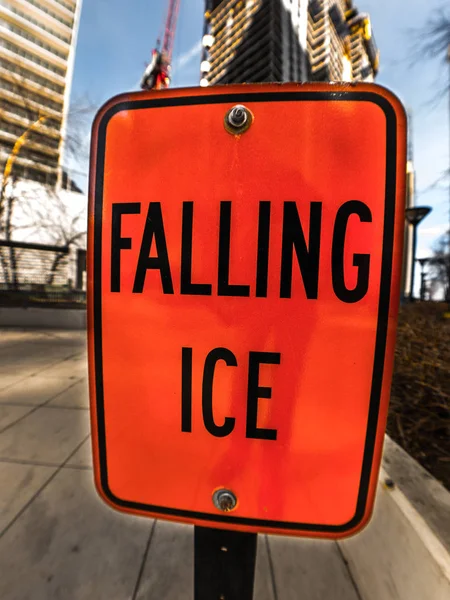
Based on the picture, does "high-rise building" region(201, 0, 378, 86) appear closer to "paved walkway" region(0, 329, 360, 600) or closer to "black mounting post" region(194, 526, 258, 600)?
"paved walkway" region(0, 329, 360, 600)

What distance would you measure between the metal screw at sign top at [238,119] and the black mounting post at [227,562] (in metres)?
0.85

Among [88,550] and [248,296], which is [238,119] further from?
[88,550]

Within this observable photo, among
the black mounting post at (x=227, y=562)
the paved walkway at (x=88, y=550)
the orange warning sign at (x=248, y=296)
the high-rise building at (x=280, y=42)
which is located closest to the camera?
the orange warning sign at (x=248, y=296)

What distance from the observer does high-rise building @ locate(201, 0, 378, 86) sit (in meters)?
73.3

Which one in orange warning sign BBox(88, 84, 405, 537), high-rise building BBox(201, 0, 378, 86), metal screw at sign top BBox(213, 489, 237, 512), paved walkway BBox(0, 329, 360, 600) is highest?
high-rise building BBox(201, 0, 378, 86)

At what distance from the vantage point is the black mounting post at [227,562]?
717mm

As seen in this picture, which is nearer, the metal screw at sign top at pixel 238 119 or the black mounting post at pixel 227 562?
the metal screw at sign top at pixel 238 119

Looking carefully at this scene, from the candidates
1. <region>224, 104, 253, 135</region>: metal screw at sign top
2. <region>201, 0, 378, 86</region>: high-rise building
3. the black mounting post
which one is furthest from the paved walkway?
<region>201, 0, 378, 86</region>: high-rise building

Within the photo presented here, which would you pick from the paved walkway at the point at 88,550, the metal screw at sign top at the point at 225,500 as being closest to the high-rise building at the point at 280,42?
the paved walkway at the point at 88,550

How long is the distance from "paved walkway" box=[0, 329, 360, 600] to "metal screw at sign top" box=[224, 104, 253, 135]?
6.10ft

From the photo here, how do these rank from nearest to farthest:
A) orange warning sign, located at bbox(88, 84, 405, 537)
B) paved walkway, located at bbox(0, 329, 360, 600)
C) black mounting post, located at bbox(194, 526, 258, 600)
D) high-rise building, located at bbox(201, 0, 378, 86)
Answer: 1. orange warning sign, located at bbox(88, 84, 405, 537)
2. black mounting post, located at bbox(194, 526, 258, 600)
3. paved walkway, located at bbox(0, 329, 360, 600)
4. high-rise building, located at bbox(201, 0, 378, 86)

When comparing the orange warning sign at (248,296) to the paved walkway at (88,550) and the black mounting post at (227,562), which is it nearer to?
the black mounting post at (227,562)

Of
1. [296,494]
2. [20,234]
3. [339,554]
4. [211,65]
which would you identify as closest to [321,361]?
[296,494]

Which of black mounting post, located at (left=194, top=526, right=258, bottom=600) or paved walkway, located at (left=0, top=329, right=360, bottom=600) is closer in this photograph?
black mounting post, located at (left=194, top=526, right=258, bottom=600)
